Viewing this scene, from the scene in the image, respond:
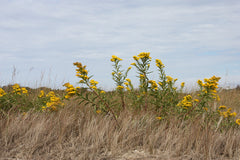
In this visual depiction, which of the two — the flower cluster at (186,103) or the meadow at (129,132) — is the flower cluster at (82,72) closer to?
the meadow at (129,132)

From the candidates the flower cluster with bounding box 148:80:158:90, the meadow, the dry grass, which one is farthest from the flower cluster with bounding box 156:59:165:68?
the dry grass

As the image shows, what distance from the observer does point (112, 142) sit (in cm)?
342

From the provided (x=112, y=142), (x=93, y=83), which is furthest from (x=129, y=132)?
(x=93, y=83)

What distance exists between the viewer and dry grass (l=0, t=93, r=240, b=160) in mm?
3287

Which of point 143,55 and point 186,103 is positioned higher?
point 143,55

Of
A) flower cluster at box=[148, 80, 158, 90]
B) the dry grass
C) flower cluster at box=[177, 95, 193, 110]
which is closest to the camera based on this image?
the dry grass

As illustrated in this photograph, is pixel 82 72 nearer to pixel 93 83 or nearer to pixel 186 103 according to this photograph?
pixel 93 83

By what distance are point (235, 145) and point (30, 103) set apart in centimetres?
416

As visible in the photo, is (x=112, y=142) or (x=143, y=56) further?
(x=143, y=56)

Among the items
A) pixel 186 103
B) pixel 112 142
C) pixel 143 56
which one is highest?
pixel 143 56

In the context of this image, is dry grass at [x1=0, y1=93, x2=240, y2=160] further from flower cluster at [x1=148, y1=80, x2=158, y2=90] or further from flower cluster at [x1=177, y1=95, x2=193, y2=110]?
flower cluster at [x1=148, y1=80, x2=158, y2=90]

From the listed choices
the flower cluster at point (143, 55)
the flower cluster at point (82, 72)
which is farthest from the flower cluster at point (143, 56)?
the flower cluster at point (82, 72)

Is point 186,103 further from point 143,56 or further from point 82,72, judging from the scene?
point 82,72

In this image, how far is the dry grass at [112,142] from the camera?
3.29 m
